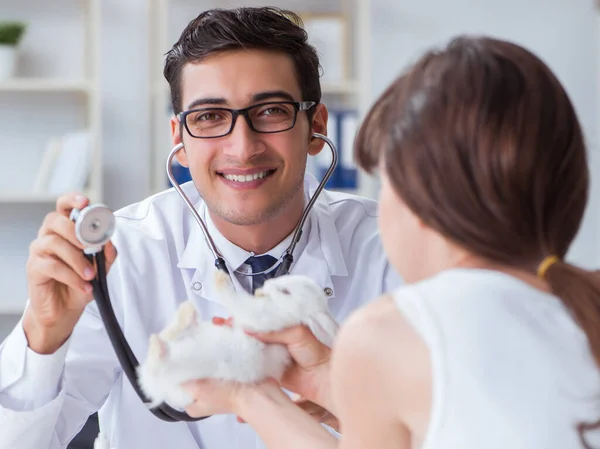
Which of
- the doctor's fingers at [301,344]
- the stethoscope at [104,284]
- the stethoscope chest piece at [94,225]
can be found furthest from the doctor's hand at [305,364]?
the stethoscope chest piece at [94,225]

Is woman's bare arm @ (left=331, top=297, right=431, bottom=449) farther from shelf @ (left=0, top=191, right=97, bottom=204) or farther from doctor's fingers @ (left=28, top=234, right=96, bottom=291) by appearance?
shelf @ (left=0, top=191, right=97, bottom=204)

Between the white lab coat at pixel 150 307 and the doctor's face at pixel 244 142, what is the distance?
105 mm

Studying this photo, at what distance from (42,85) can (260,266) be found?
1.97 meters

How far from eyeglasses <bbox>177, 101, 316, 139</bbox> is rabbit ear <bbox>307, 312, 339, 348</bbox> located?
594 mm

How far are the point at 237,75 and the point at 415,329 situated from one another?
896 millimetres

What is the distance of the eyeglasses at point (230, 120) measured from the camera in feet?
4.93

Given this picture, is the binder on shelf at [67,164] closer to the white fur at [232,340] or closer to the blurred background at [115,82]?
the blurred background at [115,82]

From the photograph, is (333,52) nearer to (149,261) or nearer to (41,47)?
(41,47)

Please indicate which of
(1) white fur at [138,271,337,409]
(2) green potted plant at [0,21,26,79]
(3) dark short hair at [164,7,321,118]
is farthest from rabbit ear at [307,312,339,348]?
(2) green potted plant at [0,21,26,79]

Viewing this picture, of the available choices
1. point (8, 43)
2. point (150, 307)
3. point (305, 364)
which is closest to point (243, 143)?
point (150, 307)

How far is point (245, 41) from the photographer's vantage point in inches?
59.5

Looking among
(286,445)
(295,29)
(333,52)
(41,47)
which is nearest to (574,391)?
(286,445)

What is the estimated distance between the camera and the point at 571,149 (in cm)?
76

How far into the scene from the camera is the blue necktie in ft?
5.03
